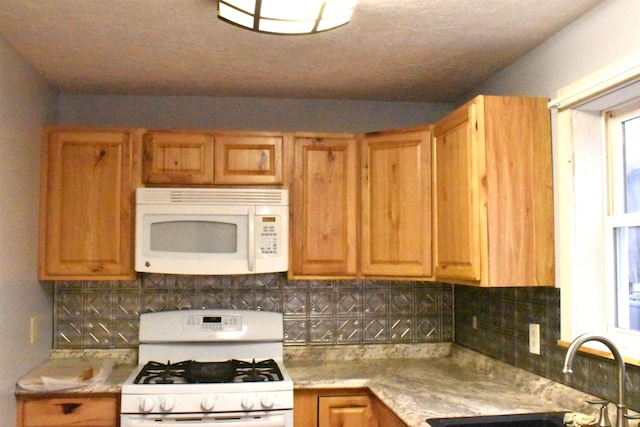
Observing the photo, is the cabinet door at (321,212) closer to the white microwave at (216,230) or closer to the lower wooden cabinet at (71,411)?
the white microwave at (216,230)

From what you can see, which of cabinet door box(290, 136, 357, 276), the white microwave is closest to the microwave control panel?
the white microwave

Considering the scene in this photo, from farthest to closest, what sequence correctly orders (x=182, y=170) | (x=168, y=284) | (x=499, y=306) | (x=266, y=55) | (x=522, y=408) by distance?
1. (x=168, y=284)
2. (x=182, y=170)
3. (x=499, y=306)
4. (x=266, y=55)
5. (x=522, y=408)

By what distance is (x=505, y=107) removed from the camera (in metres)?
2.43

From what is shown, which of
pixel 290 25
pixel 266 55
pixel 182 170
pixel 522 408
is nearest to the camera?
pixel 290 25

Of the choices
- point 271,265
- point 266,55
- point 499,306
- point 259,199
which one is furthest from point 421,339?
point 266,55

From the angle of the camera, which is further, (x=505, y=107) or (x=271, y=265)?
(x=271, y=265)

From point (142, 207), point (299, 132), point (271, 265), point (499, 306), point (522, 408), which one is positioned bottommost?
point (522, 408)

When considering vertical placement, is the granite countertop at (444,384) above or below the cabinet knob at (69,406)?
above

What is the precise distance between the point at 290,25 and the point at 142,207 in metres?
1.30

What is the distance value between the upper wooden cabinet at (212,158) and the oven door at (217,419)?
43.2 inches

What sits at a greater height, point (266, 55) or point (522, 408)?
point (266, 55)

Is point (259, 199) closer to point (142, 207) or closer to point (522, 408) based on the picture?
point (142, 207)

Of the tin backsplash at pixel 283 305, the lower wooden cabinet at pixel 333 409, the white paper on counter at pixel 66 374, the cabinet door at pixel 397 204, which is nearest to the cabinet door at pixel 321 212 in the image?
the cabinet door at pixel 397 204

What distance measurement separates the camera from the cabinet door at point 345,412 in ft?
9.41
